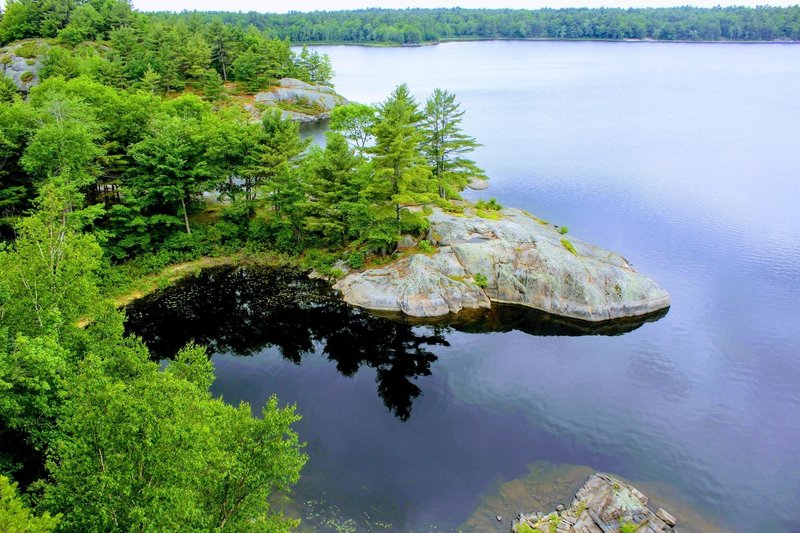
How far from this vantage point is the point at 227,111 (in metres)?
55.6

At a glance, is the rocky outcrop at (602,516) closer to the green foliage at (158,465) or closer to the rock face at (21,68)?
the green foliage at (158,465)

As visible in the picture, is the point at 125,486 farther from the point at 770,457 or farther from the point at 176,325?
the point at 770,457

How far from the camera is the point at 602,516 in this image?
20.7 metres

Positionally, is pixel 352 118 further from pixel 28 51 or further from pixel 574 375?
pixel 28 51

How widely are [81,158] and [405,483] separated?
3197cm

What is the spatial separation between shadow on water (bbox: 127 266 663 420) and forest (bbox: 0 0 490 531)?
2.42 metres

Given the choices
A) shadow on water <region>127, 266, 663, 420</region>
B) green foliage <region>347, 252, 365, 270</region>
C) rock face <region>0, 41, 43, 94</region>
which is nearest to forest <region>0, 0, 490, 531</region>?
green foliage <region>347, 252, 365, 270</region>

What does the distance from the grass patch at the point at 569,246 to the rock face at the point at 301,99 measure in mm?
64528

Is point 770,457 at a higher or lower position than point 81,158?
lower

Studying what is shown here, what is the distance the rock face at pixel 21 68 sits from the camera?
80.1m

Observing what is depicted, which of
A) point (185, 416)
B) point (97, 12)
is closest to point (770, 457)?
point (185, 416)

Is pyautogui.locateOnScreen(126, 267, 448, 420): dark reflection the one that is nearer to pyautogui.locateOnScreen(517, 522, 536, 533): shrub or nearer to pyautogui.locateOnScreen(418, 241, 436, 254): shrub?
pyautogui.locateOnScreen(418, 241, 436, 254): shrub

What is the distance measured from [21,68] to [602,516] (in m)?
103

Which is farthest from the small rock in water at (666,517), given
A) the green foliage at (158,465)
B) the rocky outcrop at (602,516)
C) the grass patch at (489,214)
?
the grass patch at (489,214)
